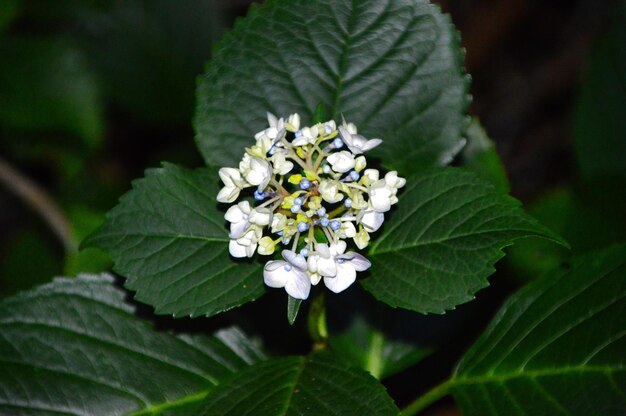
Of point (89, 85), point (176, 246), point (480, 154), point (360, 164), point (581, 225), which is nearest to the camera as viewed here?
point (360, 164)

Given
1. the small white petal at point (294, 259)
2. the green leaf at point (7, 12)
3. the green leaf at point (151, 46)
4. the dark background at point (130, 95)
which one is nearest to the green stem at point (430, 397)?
the small white petal at point (294, 259)

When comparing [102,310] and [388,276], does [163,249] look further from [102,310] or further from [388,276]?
[388,276]

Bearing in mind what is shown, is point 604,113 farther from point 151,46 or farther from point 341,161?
point 151,46

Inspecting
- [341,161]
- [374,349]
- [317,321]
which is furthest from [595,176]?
[341,161]

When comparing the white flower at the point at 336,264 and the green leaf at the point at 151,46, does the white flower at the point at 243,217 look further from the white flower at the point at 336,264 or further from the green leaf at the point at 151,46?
the green leaf at the point at 151,46

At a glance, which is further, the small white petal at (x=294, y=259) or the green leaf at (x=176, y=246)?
the green leaf at (x=176, y=246)

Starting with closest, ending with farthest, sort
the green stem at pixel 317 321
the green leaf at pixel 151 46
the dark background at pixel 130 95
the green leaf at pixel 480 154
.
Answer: the green stem at pixel 317 321
the green leaf at pixel 480 154
the dark background at pixel 130 95
the green leaf at pixel 151 46

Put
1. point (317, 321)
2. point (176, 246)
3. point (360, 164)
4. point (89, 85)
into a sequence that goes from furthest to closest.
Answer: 1. point (89, 85)
2. point (317, 321)
3. point (176, 246)
4. point (360, 164)

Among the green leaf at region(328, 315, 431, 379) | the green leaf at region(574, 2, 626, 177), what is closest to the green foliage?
the green leaf at region(328, 315, 431, 379)
